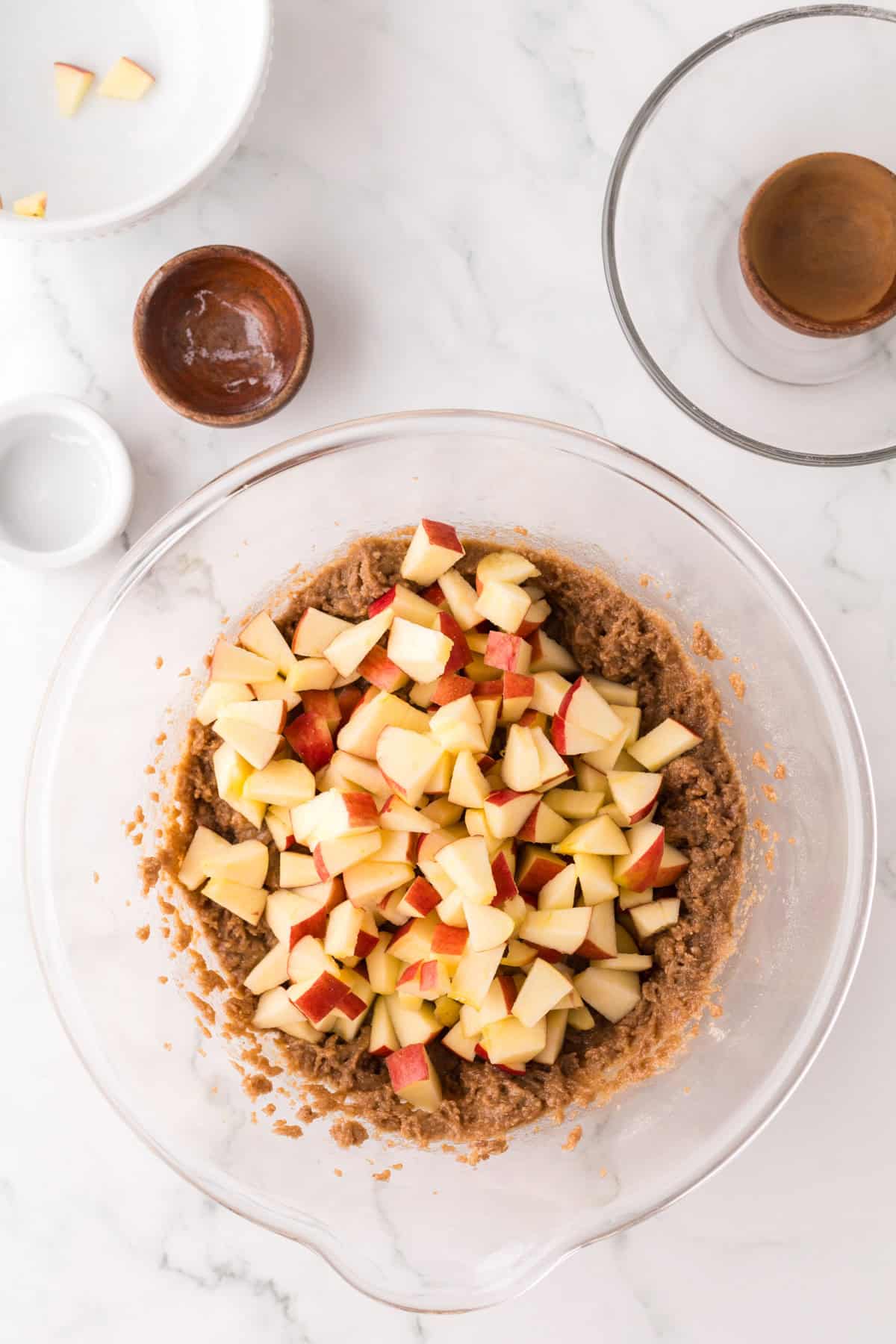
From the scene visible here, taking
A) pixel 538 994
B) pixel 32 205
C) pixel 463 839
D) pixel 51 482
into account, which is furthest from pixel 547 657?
pixel 32 205

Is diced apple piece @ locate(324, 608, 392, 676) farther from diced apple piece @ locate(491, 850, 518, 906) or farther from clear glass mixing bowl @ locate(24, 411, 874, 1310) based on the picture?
diced apple piece @ locate(491, 850, 518, 906)

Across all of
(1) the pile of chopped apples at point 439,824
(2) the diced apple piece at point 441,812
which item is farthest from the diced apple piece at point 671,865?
(2) the diced apple piece at point 441,812

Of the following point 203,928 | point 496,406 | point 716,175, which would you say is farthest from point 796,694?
point 203,928

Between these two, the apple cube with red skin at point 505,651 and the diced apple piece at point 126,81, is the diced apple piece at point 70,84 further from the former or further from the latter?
the apple cube with red skin at point 505,651

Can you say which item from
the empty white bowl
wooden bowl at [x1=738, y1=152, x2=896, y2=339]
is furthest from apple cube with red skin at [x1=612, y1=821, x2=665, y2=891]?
the empty white bowl

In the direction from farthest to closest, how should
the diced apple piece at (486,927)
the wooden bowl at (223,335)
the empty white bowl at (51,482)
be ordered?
the empty white bowl at (51,482) → the wooden bowl at (223,335) → the diced apple piece at (486,927)
